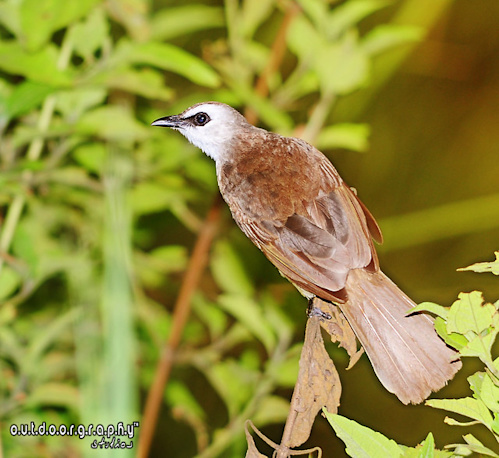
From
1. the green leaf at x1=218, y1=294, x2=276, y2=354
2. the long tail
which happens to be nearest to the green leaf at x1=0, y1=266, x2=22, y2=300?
the green leaf at x1=218, y1=294, x2=276, y2=354

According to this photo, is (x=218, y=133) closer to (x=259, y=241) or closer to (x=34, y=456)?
(x=259, y=241)

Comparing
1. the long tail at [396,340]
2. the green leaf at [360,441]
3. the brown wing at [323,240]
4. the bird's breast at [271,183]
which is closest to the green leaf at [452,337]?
the green leaf at [360,441]

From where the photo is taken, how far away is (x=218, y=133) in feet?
7.16

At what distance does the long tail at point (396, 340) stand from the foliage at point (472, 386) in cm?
33

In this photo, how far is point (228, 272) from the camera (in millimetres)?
2438

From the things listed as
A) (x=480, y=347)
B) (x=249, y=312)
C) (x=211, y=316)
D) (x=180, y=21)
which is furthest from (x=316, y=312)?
(x=180, y=21)

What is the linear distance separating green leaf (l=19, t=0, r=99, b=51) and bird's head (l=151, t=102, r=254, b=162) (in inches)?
20.2

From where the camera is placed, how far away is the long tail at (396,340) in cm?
145

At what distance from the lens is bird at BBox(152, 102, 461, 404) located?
1.49 m

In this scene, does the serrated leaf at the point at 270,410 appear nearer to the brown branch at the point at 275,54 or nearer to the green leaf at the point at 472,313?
the brown branch at the point at 275,54

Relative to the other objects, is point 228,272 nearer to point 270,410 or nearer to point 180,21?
point 270,410

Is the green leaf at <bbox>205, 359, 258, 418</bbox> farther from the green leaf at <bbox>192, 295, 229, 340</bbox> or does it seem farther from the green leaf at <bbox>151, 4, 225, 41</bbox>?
the green leaf at <bbox>151, 4, 225, 41</bbox>

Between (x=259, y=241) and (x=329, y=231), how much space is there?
18cm

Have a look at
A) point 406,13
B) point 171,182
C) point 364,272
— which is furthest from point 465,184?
point 364,272
